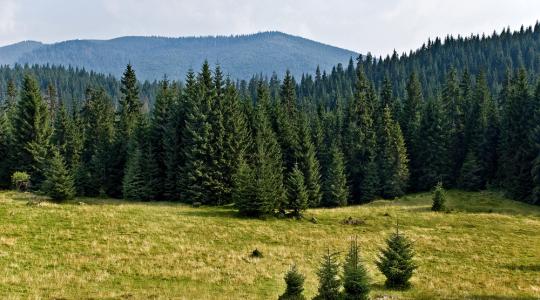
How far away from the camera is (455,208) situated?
2254 inches

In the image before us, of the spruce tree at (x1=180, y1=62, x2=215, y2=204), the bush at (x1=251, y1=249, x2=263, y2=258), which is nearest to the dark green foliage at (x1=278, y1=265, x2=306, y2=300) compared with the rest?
the bush at (x1=251, y1=249, x2=263, y2=258)

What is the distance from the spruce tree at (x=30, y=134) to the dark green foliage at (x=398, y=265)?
55.2m

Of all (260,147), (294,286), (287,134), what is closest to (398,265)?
(294,286)

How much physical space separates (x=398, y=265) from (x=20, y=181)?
172 ft

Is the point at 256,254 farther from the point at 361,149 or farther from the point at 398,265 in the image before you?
the point at 361,149

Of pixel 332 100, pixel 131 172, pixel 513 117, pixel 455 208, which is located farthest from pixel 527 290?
pixel 332 100

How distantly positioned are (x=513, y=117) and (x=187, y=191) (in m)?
57.2

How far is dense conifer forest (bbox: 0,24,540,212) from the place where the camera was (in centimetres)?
5769

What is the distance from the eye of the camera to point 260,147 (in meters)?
57.9

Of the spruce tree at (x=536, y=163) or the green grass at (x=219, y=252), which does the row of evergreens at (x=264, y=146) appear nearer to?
the spruce tree at (x=536, y=163)

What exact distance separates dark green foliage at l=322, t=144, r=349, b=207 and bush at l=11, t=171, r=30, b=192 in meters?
44.1

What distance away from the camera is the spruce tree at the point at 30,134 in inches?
2482

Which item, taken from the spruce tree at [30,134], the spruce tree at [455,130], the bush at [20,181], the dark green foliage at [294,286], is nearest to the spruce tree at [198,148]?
the bush at [20,181]

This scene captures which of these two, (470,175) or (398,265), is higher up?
(470,175)
